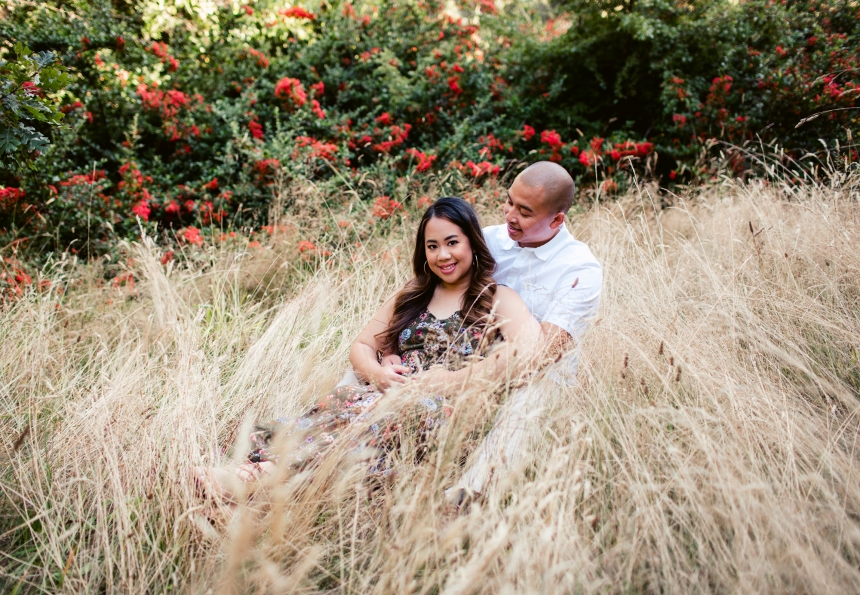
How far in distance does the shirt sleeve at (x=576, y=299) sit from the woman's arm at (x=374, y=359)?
74 centimetres

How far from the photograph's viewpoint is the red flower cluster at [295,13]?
21.1 ft

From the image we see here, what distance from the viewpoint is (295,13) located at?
642 centimetres

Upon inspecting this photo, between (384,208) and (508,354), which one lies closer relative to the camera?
(508,354)

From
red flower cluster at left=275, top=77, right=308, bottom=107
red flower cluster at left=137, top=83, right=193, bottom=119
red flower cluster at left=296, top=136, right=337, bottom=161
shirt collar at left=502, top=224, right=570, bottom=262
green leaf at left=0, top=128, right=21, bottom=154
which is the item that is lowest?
shirt collar at left=502, top=224, right=570, bottom=262

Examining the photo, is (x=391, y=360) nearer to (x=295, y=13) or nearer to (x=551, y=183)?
(x=551, y=183)

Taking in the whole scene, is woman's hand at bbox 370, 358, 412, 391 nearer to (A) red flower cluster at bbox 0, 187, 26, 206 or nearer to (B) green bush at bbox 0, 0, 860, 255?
(B) green bush at bbox 0, 0, 860, 255

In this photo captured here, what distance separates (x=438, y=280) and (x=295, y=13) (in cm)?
494

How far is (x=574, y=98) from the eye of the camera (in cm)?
662

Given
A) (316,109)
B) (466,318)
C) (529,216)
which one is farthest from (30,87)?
(316,109)

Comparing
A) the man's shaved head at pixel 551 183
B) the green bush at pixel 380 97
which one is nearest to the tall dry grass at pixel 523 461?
the man's shaved head at pixel 551 183

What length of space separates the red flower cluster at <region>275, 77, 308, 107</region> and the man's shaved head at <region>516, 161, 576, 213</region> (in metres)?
3.66

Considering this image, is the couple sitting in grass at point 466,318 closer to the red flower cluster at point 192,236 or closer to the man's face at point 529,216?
the man's face at point 529,216

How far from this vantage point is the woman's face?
269cm

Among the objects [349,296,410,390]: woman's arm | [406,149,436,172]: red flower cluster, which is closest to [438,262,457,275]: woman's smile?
[349,296,410,390]: woman's arm
